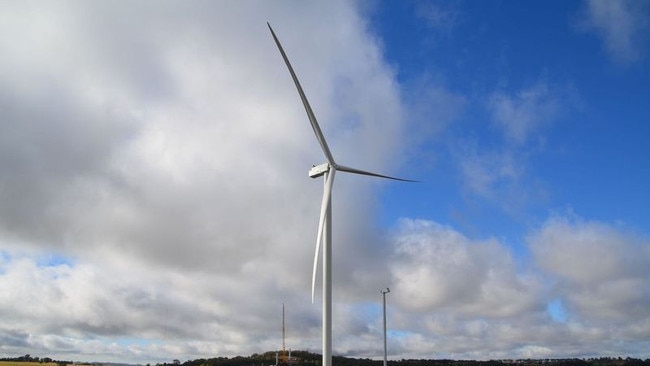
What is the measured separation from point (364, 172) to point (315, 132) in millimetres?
10664

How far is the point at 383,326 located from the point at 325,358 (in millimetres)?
38966

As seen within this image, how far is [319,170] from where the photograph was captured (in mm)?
77438

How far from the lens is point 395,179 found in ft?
259

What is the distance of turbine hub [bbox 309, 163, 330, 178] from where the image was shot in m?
75.9

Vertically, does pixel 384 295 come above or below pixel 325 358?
above

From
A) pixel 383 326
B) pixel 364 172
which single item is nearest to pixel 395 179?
pixel 364 172

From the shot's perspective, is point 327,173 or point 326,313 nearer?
point 326,313

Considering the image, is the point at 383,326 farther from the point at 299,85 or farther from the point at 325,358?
the point at 299,85

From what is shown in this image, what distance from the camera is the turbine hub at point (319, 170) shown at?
75.9 metres

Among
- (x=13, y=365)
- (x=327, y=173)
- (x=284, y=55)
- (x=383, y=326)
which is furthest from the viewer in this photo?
(x=13, y=365)

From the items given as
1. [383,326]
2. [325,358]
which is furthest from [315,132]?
[383,326]

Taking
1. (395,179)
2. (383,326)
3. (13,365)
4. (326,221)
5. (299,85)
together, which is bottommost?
(13,365)

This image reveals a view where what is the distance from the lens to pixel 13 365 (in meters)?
185

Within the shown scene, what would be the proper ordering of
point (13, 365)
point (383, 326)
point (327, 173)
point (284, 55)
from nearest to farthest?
point (284, 55) < point (327, 173) < point (383, 326) < point (13, 365)
